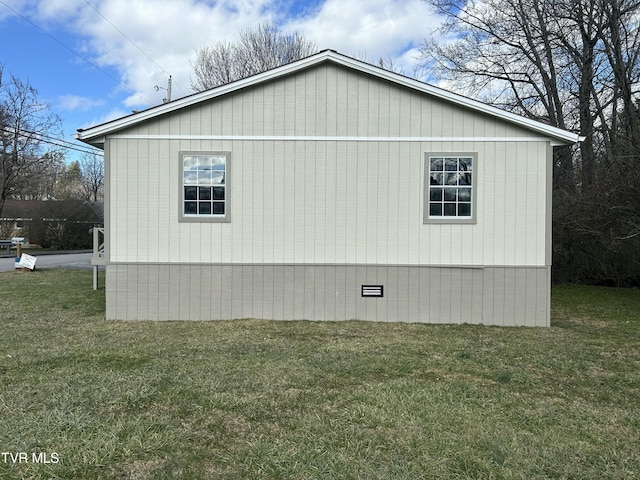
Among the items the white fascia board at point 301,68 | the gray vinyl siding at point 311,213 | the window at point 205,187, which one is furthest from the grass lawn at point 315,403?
the white fascia board at point 301,68

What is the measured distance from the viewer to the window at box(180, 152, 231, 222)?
7340mm

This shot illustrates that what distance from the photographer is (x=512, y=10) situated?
15.6 metres

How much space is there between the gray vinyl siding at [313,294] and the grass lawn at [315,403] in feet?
2.17

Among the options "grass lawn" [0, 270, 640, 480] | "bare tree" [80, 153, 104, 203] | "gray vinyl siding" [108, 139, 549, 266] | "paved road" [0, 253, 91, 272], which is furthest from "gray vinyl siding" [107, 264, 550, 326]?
"bare tree" [80, 153, 104, 203]

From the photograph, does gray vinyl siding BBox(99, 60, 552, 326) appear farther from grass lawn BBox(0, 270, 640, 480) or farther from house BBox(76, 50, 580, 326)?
grass lawn BBox(0, 270, 640, 480)

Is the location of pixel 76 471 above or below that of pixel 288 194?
below

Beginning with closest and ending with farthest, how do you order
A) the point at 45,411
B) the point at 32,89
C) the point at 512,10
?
the point at 45,411 < the point at 512,10 < the point at 32,89

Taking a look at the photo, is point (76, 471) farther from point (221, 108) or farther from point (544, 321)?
point (544, 321)

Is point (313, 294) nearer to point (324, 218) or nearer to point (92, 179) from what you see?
point (324, 218)

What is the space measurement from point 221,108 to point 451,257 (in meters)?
4.32

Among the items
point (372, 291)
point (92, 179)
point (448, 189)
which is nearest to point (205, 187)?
point (372, 291)

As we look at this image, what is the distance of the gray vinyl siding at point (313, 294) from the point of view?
24.1ft

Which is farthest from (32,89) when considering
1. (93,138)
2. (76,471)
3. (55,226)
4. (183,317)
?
(76,471)

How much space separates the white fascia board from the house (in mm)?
110
